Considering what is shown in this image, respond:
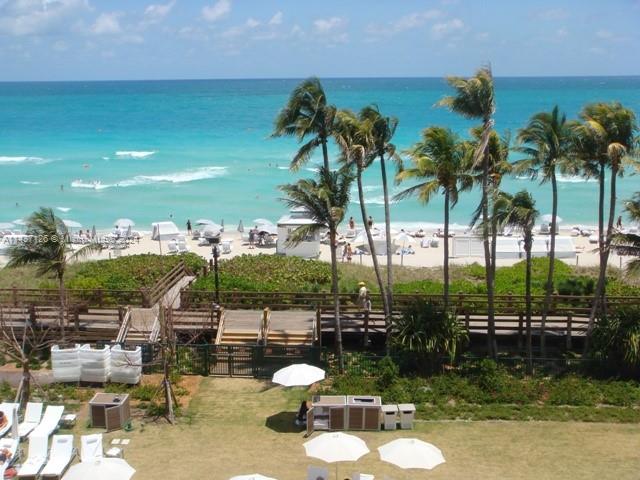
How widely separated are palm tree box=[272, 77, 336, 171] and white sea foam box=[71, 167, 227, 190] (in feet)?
164

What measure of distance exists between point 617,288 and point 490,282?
8816mm

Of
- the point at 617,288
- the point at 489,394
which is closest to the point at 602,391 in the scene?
the point at 489,394

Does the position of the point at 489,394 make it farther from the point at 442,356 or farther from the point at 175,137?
the point at 175,137

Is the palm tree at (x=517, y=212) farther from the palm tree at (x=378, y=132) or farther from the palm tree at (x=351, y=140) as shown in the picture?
the palm tree at (x=351, y=140)

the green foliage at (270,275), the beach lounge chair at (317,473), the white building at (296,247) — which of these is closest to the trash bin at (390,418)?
the beach lounge chair at (317,473)

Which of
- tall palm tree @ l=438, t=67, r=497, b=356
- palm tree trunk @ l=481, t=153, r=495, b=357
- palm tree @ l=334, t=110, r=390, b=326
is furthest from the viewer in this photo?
palm tree @ l=334, t=110, r=390, b=326

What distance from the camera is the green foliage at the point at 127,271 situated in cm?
2944

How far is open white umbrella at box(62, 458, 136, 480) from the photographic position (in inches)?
576

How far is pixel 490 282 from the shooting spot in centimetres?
2284

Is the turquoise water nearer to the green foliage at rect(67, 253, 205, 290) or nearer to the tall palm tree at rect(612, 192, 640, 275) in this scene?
the green foliage at rect(67, 253, 205, 290)

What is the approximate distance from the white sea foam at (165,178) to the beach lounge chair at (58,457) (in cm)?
5553

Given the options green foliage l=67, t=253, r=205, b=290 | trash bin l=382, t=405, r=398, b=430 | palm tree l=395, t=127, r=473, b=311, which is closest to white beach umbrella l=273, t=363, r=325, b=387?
trash bin l=382, t=405, r=398, b=430

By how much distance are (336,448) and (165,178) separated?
62.4 meters

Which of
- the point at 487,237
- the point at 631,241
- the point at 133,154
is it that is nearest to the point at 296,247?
the point at 487,237
